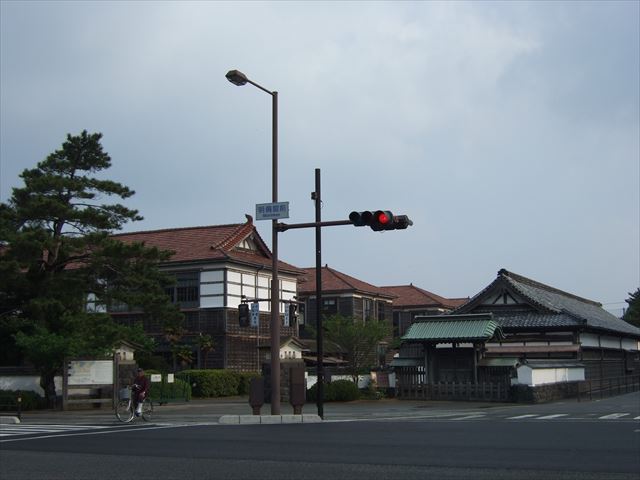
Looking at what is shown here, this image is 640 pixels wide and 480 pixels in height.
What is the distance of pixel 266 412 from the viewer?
27859 mm

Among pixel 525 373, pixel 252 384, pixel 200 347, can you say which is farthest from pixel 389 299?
pixel 252 384

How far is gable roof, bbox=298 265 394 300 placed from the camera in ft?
199

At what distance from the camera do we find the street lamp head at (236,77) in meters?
21.8

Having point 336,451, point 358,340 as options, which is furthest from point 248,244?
point 336,451

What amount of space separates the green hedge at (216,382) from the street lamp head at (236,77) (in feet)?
66.2

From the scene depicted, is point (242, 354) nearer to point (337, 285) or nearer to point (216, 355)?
point (216, 355)

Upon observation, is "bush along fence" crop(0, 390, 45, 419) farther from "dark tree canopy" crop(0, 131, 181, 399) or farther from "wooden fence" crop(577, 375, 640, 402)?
"wooden fence" crop(577, 375, 640, 402)

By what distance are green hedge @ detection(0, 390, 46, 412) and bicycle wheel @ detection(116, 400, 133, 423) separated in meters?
6.58

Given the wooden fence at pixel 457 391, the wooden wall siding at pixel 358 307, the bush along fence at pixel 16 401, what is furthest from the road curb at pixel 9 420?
the wooden wall siding at pixel 358 307

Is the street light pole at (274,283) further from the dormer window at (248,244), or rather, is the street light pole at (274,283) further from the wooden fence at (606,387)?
the dormer window at (248,244)

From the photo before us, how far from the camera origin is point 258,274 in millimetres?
47000

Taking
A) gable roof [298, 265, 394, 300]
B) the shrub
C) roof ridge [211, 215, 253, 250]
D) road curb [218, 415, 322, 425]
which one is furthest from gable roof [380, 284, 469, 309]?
road curb [218, 415, 322, 425]

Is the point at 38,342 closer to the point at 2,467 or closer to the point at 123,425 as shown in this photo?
the point at 123,425

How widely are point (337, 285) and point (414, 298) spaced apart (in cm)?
1643
